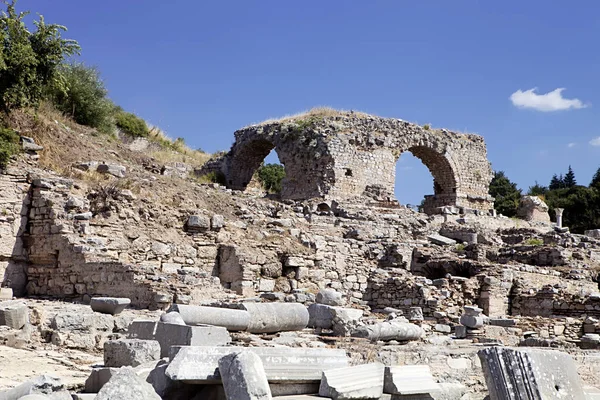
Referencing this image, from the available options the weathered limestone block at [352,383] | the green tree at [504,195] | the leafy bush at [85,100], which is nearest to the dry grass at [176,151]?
the leafy bush at [85,100]

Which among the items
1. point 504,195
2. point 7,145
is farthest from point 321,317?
point 504,195

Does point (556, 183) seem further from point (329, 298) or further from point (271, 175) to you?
point (329, 298)

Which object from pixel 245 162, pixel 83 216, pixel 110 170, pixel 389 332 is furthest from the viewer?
pixel 245 162

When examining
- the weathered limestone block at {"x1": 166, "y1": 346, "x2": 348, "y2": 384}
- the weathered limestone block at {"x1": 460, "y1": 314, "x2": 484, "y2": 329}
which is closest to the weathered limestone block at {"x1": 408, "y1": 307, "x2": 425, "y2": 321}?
the weathered limestone block at {"x1": 460, "y1": 314, "x2": 484, "y2": 329}

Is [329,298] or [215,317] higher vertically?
[329,298]

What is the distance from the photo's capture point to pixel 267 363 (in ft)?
19.4

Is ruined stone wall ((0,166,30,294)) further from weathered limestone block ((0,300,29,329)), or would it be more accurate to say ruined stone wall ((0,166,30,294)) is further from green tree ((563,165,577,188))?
green tree ((563,165,577,188))

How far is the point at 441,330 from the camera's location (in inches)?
→ 435

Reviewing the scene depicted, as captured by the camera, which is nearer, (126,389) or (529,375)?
(126,389)

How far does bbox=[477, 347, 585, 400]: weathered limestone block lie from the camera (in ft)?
19.4

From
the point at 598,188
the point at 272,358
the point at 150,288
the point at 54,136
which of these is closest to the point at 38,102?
the point at 54,136

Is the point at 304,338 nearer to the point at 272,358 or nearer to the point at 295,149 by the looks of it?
the point at 272,358

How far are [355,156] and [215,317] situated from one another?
18383 mm

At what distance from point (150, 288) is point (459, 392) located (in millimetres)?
5652
